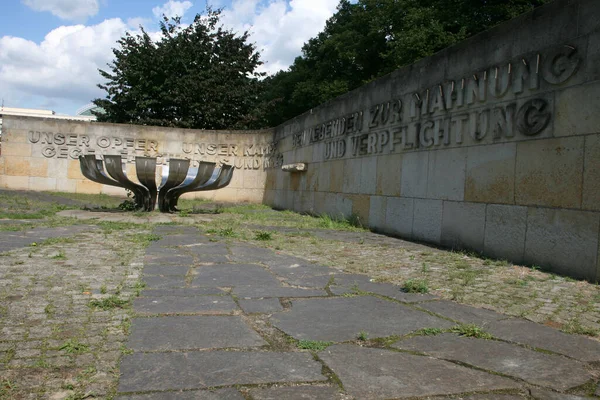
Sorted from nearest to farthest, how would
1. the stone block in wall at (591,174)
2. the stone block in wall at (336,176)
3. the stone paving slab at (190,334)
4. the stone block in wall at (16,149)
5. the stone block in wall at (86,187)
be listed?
the stone paving slab at (190,334)
the stone block in wall at (591,174)
the stone block in wall at (336,176)
the stone block in wall at (16,149)
the stone block in wall at (86,187)

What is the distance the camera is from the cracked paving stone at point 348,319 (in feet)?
8.20

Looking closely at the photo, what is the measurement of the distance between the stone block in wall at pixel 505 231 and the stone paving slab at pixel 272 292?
238 centimetres

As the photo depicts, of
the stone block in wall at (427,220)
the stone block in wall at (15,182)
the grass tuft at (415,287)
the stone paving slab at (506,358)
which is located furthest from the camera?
the stone block in wall at (15,182)

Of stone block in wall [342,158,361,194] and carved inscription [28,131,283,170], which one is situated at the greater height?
carved inscription [28,131,283,170]

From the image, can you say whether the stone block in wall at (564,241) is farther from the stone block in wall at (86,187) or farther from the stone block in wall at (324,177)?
the stone block in wall at (86,187)

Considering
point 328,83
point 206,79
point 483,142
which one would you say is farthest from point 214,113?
point 483,142

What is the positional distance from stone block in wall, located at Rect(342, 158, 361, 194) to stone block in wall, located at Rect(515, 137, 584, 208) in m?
3.62

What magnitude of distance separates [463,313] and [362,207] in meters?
5.15

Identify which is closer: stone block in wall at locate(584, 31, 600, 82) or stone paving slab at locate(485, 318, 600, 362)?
stone paving slab at locate(485, 318, 600, 362)

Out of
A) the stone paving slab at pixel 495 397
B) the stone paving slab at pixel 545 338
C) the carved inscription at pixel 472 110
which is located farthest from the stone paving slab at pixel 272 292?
the carved inscription at pixel 472 110

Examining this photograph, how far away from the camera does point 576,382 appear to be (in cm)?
194

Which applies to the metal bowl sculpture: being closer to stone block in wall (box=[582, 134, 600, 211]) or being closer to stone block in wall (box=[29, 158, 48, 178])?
stone block in wall (box=[29, 158, 48, 178])

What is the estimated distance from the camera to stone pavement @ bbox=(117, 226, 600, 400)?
6.00 ft

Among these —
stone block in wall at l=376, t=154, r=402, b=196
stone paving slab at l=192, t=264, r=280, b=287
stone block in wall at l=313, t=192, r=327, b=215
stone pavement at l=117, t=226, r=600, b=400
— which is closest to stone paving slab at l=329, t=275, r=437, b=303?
stone pavement at l=117, t=226, r=600, b=400
